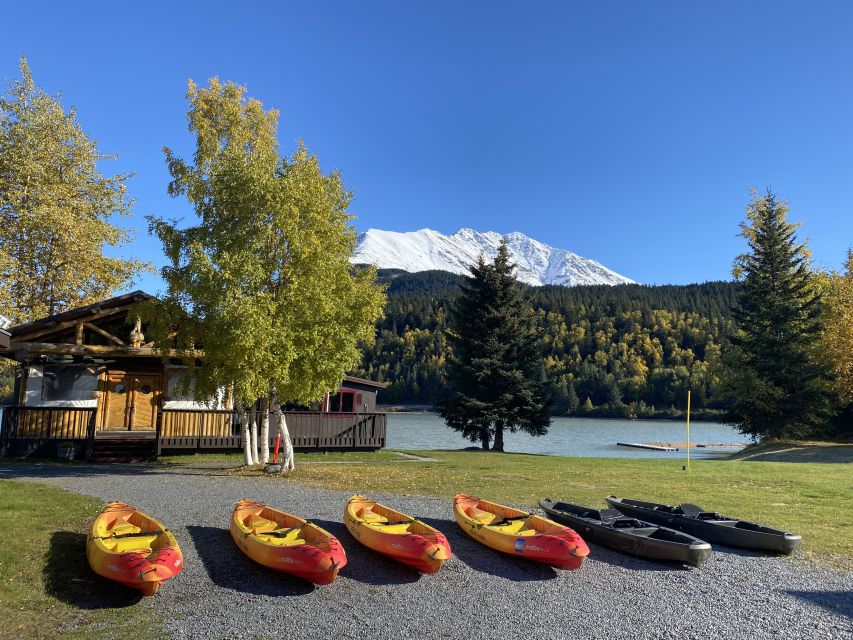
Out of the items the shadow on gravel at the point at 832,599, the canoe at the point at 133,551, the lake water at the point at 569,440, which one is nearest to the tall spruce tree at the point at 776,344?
the lake water at the point at 569,440

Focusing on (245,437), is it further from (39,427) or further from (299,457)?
(39,427)

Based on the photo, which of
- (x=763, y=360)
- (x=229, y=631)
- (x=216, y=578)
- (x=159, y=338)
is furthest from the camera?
(x=763, y=360)

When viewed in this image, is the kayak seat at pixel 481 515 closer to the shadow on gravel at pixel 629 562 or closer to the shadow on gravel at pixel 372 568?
the shadow on gravel at pixel 629 562

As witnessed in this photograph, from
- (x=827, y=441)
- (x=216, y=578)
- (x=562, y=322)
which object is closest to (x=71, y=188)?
(x=216, y=578)

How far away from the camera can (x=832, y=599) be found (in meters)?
7.52

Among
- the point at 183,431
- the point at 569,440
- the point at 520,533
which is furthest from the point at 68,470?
the point at 569,440

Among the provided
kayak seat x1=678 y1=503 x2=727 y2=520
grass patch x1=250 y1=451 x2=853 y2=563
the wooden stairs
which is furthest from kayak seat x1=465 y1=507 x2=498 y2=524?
the wooden stairs

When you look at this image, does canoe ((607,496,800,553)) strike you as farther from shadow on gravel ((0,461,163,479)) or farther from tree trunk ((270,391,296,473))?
shadow on gravel ((0,461,163,479))

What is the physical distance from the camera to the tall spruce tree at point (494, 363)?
94.4 feet

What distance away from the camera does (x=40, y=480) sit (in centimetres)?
1337

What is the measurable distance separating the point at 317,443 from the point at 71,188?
48.1ft

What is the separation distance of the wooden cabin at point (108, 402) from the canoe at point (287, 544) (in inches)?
343

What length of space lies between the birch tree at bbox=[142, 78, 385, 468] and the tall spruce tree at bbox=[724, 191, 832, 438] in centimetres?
2359

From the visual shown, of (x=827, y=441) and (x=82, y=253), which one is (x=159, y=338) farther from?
(x=827, y=441)
